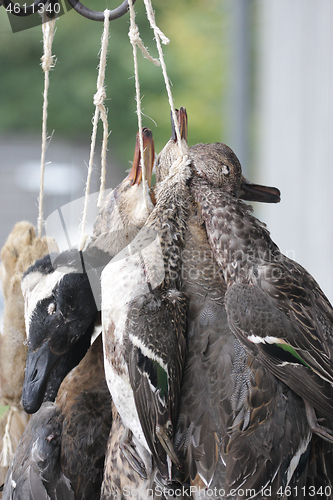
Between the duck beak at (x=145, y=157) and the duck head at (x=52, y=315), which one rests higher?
the duck beak at (x=145, y=157)

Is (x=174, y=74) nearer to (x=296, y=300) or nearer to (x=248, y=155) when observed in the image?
(x=248, y=155)

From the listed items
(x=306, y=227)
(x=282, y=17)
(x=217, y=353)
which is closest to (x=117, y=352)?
(x=217, y=353)

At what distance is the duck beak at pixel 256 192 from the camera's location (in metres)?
0.53

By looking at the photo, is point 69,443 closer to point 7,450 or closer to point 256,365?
point 7,450

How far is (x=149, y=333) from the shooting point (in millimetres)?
379

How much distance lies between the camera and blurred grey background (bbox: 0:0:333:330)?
1.09 meters

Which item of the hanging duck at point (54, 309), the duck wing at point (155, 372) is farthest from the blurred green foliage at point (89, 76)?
the duck wing at point (155, 372)

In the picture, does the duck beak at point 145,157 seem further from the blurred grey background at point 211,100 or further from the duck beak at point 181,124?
the blurred grey background at point 211,100

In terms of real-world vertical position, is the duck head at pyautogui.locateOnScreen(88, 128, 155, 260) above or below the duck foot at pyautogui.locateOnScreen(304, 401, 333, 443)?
above

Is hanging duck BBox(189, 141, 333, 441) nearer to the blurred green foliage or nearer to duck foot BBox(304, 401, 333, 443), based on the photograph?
duck foot BBox(304, 401, 333, 443)

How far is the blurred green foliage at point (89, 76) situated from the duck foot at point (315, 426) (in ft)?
3.03

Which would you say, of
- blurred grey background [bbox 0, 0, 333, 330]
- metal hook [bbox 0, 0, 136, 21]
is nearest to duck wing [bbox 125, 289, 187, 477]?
metal hook [bbox 0, 0, 136, 21]

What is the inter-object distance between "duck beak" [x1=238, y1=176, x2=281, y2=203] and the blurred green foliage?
26.5 inches

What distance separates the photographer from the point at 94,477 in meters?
0.50
